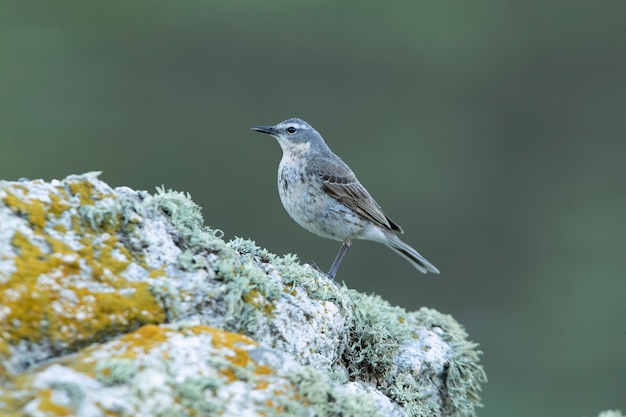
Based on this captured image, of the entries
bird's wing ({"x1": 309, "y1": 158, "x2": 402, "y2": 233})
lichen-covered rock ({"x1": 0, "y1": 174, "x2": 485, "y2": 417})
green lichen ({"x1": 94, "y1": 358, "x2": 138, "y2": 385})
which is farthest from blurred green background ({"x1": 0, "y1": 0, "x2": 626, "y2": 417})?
green lichen ({"x1": 94, "y1": 358, "x2": 138, "y2": 385})

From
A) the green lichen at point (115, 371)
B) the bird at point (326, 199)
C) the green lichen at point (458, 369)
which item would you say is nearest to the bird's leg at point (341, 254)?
the bird at point (326, 199)

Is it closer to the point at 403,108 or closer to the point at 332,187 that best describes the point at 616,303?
the point at 403,108

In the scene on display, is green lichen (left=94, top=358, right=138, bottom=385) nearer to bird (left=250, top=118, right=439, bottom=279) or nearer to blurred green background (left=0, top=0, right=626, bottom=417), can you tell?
bird (left=250, top=118, right=439, bottom=279)

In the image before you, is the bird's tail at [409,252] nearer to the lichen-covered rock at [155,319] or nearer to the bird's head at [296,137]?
the bird's head at [296,137]

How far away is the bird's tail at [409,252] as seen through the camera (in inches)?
379

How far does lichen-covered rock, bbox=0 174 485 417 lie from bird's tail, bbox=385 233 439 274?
384cm

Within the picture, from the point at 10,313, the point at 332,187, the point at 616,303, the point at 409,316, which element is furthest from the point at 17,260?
the point at 616,303

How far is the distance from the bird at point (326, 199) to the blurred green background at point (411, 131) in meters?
6.31

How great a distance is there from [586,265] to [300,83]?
Answer: 373 inches

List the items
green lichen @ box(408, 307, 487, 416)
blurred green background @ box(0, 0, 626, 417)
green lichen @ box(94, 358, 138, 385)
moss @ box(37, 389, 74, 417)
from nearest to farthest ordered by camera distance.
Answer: moss @ box(37, 389, 74, 417) → green lichen @ box(94, 358, 138, 385) → green lichen @ box(408, 307, 487, 416) → blurred green background @ box(0, 0, 626, 417)

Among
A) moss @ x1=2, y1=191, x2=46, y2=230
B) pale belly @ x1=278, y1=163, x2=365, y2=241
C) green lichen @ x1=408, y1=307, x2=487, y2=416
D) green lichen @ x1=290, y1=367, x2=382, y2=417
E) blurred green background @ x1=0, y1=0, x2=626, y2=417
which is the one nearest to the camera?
green lichen @ x1=290, y1=367, x2=382, y2=417

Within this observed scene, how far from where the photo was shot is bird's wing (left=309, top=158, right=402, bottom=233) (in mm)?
9133

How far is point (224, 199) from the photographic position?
20531 mm

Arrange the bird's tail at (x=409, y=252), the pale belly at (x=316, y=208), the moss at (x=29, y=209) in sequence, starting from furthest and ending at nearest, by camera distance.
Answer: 1. the bird's tail at (x=409, y=252)
2. the pale belly at (x=316, y=208)
3. the moss at (x=29, y=209)
